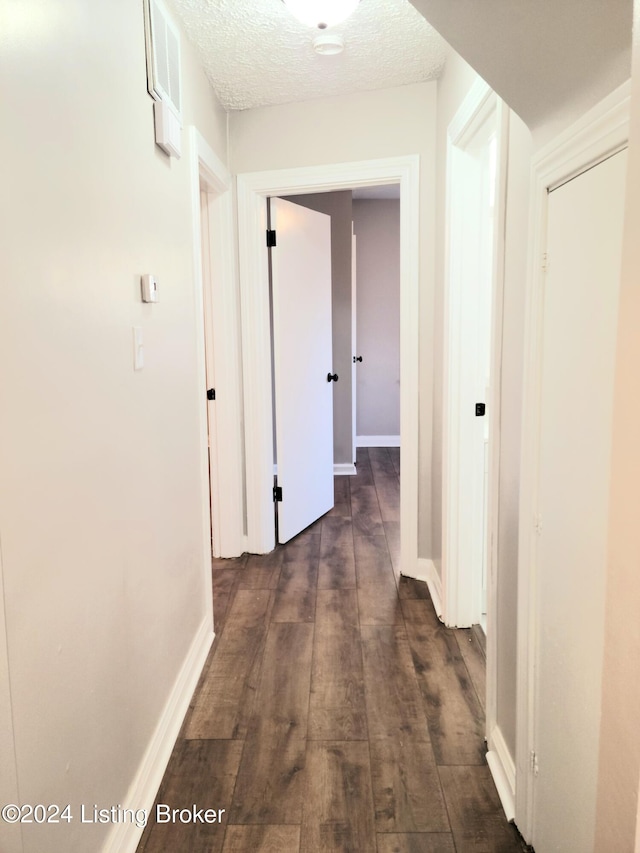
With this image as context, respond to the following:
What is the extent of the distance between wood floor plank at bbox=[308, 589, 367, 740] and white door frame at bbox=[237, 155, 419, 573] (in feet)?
1.85

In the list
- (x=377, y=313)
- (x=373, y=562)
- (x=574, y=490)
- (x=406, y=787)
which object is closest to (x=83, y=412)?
(x=574, y=490)

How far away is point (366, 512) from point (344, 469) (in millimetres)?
1093

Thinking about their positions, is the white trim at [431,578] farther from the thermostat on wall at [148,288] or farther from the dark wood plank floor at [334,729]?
the thermostat on wall at [148,288]

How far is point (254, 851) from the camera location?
1.50 meters

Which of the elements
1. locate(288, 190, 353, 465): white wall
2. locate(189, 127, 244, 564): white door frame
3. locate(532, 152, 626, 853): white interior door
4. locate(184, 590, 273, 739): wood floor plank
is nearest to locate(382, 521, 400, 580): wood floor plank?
locate(184, 590, 273, 739): wood floor plank

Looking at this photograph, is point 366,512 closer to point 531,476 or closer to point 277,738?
point 277,738

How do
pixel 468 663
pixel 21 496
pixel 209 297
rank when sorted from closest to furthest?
pixel 21 496
pixel 468 663
pixel 209 297

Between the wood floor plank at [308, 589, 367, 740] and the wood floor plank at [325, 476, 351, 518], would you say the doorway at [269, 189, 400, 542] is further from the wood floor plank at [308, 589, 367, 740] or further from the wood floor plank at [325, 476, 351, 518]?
the wood floor plank at [308, 589, 367, 740]

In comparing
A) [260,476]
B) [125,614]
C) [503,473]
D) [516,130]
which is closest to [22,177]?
[125,614]

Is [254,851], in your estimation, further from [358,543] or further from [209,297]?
[209,297]

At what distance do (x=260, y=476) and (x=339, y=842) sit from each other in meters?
2.05

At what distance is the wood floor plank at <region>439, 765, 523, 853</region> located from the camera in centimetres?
151

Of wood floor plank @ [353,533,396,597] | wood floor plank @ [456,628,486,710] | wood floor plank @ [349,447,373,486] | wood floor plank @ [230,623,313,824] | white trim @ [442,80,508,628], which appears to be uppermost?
white trim @ [442,80,508,628]

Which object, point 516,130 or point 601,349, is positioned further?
point 516,130
